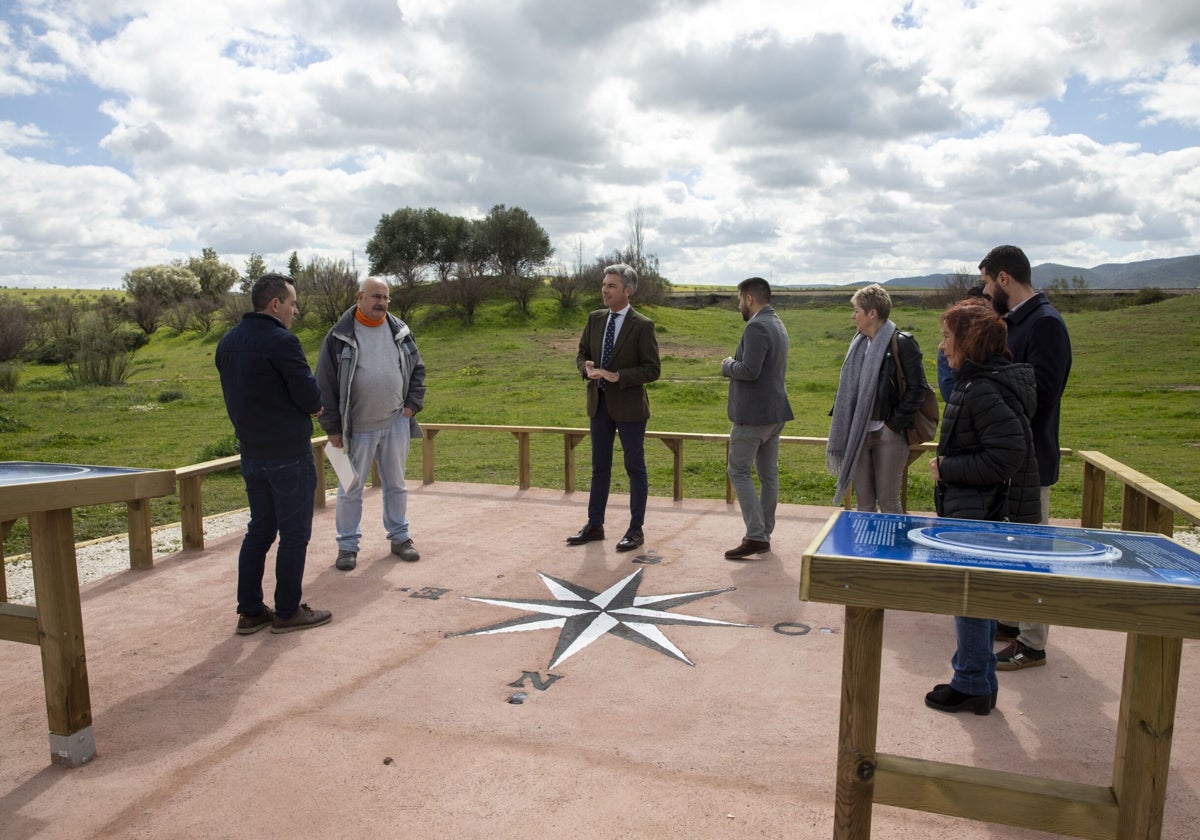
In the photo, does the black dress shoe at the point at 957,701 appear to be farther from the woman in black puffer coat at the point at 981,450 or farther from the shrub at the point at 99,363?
the shrub at the point at 99,363

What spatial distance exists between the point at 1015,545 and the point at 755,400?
11.6ft

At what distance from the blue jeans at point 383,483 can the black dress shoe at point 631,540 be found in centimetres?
156

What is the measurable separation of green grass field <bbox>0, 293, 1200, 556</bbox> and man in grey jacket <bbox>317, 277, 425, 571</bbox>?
3.46 metres

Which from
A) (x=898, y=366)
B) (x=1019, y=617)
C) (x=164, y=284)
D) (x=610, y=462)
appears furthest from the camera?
(x=164, y=284)

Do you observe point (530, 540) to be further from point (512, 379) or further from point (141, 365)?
point (141, 365)

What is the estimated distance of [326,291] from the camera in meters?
41.1

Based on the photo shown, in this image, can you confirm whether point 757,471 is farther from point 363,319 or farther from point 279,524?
point 279,524

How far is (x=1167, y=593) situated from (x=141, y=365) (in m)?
41.4

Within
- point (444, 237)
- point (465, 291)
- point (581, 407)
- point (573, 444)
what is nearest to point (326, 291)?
point (465, 291)

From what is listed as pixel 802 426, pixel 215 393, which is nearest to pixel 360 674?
pixel 802 426

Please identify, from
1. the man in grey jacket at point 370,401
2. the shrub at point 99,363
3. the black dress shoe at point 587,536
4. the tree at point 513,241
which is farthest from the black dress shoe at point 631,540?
the tree at point 513,241

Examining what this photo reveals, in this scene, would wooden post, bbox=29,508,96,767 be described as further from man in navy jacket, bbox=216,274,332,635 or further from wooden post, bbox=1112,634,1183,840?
wooden post, bbox=1112,634,1183,840

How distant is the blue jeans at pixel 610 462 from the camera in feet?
21.7

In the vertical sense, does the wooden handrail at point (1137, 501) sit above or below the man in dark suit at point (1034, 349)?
below
